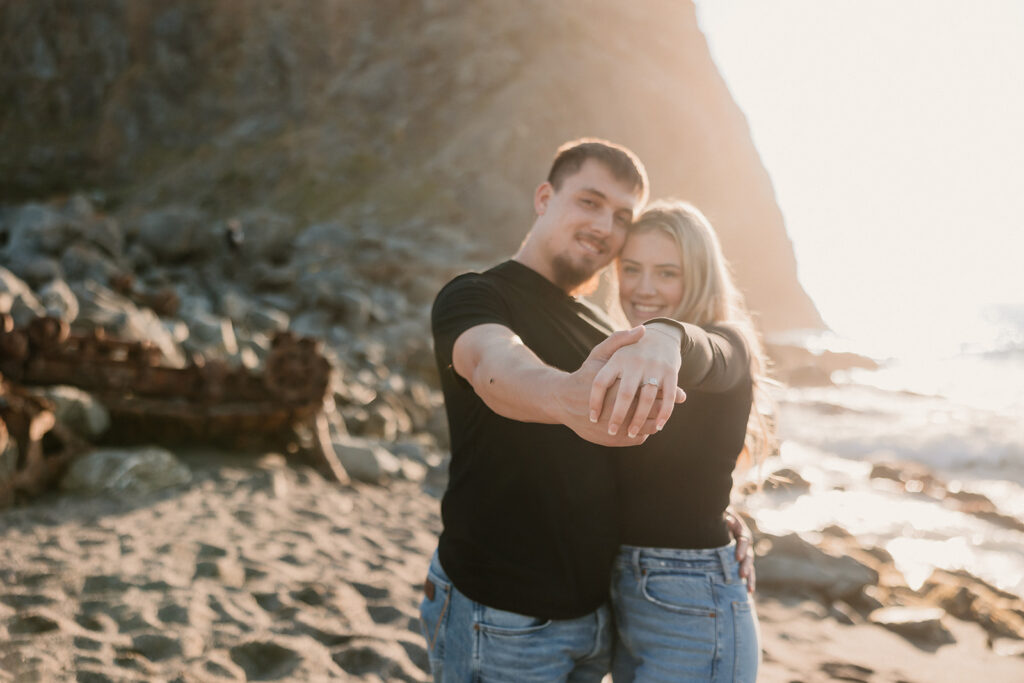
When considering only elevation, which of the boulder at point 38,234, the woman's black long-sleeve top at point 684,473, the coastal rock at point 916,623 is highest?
the boulder at point 38,234

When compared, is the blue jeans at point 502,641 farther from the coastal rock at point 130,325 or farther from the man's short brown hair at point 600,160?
the coastal rock at point 130,325

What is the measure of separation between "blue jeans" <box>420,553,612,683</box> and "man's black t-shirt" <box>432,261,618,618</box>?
0.05 meters

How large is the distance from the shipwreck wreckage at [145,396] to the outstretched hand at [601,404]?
542 centimetres

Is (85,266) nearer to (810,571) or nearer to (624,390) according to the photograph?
(810,571)

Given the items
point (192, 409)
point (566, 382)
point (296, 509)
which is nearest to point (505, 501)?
point (566, 382)

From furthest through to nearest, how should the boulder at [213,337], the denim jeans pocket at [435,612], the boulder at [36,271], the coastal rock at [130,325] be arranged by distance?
the boulder at [36,271], the boulder at [213,337], the coastal rock at [130,325], the denim jeans pocket at [435,612]

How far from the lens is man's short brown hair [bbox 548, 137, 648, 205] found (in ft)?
7.86

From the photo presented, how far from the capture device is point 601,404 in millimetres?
1317

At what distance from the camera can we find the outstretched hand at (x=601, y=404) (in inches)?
51.8

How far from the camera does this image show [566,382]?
143 centimetres

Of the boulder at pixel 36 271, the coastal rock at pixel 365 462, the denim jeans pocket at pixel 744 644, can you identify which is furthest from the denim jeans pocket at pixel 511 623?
the boulder at pixel 36 271

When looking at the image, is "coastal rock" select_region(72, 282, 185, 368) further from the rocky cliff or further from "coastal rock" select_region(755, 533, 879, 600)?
the rocky cliff

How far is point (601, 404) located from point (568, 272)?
110 cm

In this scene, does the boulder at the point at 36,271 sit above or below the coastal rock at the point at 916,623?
above
